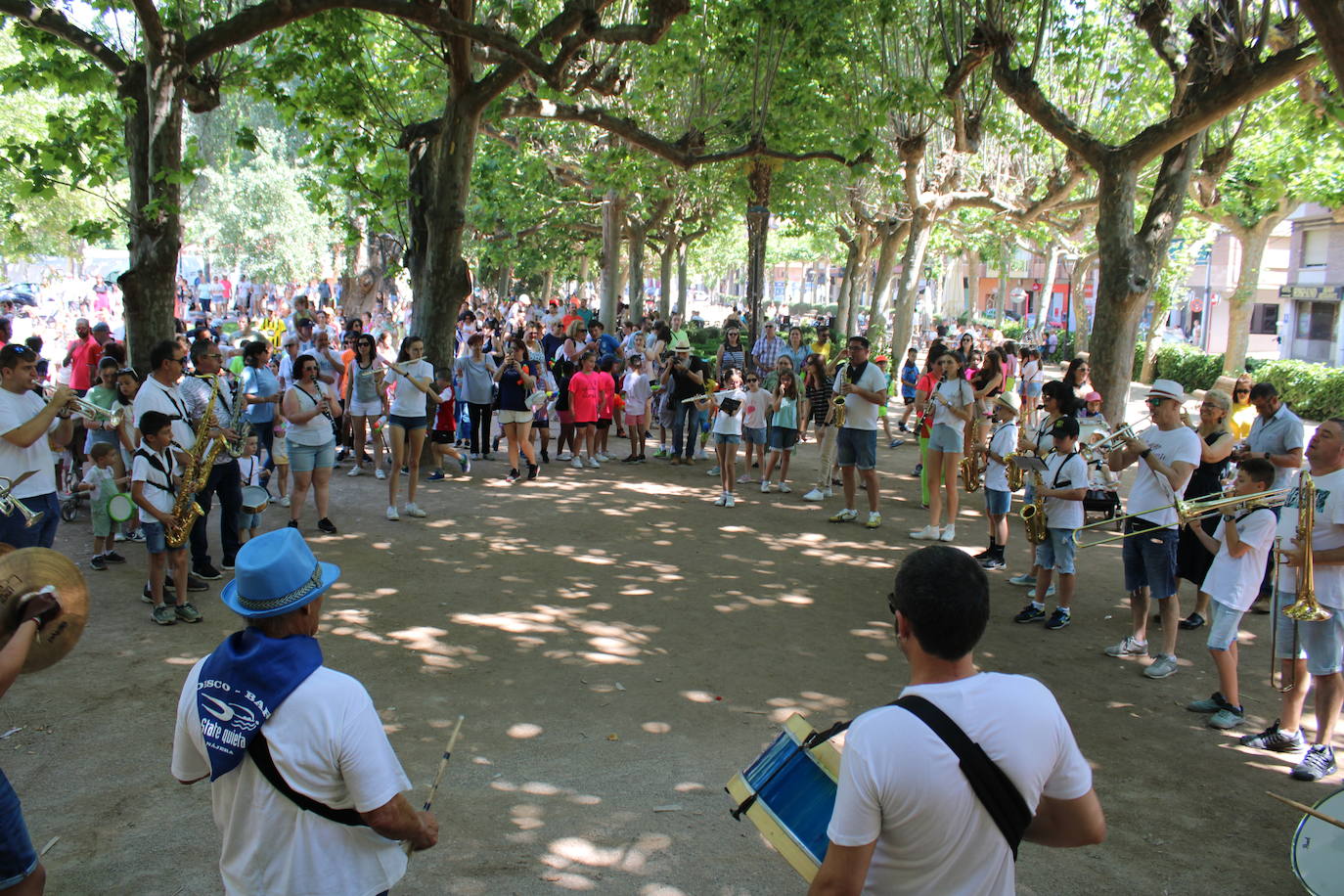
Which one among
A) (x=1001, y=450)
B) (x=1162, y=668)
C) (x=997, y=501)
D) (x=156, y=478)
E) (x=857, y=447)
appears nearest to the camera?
(x=1162, y=668)

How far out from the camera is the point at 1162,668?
6602mm

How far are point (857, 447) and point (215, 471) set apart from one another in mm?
6268

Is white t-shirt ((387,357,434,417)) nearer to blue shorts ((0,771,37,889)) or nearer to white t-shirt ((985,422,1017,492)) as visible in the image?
white t-shirt ((985,422,1017,492))

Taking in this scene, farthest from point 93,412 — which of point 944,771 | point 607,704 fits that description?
point 944,771

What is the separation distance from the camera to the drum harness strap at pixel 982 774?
2051mm

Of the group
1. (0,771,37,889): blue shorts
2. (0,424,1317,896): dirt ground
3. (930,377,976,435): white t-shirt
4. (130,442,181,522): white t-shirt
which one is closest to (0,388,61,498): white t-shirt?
(130,442,181,522): white t-shirt

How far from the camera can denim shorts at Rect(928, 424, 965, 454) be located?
9.80 m

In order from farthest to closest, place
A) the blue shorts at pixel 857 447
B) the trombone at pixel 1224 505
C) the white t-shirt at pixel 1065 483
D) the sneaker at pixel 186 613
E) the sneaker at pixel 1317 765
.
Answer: the blue shorts at pixel 857 447 < the white t-shirt at pixel 1065 483 < the sneaker at pixel 186 613 < the trombone at pixel 1224 505 < the sneaker at pixel 1317 765

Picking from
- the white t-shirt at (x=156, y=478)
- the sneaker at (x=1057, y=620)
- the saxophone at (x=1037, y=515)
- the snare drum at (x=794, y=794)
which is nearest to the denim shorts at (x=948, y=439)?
the saxophone at (x=1037, y=515)

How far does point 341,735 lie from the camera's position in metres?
2.36

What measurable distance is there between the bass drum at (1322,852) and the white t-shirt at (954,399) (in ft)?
20.0

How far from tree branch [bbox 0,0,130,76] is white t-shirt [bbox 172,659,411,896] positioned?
8.30 meters

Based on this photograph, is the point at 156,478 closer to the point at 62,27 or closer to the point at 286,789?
the point at 62,27

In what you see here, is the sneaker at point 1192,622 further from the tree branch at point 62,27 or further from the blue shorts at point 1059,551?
the tree branch at point 62,27
